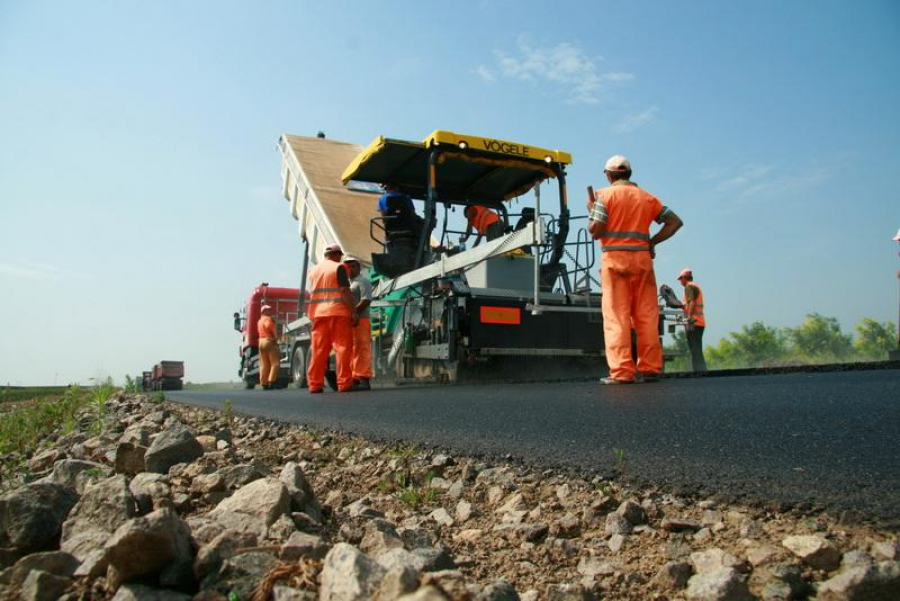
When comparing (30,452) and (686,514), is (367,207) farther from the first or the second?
(686,514)

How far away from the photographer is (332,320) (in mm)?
7691

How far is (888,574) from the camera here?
1169 mm

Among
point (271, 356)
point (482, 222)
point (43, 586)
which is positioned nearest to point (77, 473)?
point (43, 586)

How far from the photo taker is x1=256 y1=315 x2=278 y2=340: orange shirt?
457 inches

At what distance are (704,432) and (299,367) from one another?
896cm

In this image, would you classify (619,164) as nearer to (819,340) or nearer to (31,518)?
(31,518)

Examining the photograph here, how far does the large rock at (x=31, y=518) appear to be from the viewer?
5.62 feet

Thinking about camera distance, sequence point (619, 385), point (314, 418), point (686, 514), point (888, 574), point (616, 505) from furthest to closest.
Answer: point (619, 385) < point (314, 418) < point (616, 505) < point (686, 514) < point (888, 574)

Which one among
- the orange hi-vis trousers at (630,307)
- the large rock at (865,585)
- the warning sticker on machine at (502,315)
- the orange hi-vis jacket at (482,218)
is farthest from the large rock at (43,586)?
the orange hi-vis jacket at (482,218)

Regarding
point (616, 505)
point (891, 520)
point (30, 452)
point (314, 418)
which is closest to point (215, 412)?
point (30, 452)

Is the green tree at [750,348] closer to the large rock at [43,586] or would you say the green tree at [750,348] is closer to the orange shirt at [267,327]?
the orange shirt at [267,327]

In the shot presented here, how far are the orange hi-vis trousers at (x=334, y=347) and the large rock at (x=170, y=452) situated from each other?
4712 mm

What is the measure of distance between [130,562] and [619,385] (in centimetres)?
409

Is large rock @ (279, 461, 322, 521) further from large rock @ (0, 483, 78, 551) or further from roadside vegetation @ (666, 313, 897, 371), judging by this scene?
roadside vegetation @ (666, 313, 897, 371)
